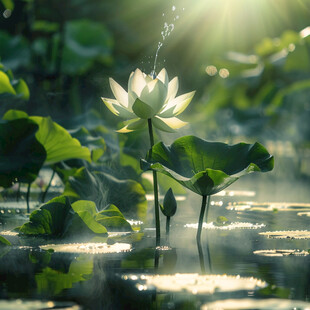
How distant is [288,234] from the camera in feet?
5.04

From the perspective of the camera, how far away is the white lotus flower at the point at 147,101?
136 cm

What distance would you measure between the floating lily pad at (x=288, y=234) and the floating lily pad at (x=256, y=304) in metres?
0.63

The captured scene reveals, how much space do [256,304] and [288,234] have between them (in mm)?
711

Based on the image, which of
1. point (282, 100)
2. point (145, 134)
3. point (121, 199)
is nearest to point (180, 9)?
point (282, 100)

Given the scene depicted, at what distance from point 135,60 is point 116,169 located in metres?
6.59

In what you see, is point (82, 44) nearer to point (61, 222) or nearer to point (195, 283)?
point (61, 222)

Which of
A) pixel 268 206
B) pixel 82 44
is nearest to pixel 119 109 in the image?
pixel 268 206

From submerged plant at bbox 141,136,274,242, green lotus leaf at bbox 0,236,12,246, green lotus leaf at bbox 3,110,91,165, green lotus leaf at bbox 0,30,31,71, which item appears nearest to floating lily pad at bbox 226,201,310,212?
green lotus leaf at bbox 3,110,91,165

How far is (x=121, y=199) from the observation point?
1.80m

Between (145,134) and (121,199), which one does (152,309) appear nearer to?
(121,199)

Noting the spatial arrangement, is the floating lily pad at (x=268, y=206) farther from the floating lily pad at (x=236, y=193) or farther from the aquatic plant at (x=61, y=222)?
the aquatic plant at (x=61, y=222)

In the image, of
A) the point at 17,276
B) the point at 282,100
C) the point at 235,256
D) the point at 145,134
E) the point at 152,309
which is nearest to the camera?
the point at 152,309

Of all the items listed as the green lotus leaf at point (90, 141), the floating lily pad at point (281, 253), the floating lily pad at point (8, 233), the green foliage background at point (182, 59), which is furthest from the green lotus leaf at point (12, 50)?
the floating lily pad at point (281, 253)

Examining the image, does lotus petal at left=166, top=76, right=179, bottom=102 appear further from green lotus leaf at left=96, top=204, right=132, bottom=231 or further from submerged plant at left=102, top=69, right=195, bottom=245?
green lotus leaf at left=96, top=204, right=132, bottom=231
